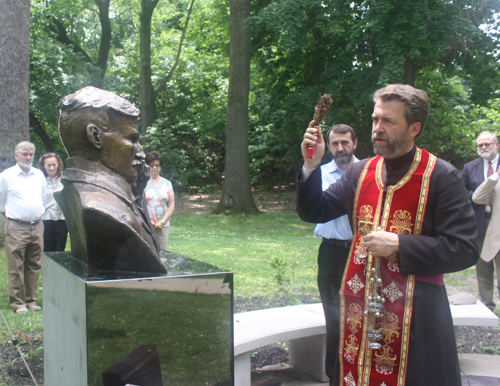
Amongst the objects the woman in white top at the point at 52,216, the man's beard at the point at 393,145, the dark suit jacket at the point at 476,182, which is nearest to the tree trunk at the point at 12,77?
the woman in white top at the point at 52,216

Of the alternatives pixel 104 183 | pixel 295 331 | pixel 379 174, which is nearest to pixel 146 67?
pixel 295 331

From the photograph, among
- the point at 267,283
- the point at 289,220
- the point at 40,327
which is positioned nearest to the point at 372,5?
the point at 289,220

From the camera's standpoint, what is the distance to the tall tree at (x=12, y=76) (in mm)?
9164

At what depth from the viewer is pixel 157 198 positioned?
6270mm

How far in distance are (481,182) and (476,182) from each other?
0.06 m

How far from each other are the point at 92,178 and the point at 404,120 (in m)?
1.70

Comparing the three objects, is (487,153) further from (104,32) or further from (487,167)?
(104,32)

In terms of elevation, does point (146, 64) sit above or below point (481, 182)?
above

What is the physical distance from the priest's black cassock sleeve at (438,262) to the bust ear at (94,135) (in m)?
1.72

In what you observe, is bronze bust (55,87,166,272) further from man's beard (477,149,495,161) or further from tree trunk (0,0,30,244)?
tree trunk (0,0,30,244)

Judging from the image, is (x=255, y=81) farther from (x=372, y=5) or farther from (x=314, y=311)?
(x=314, y=311)

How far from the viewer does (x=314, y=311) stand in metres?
4.72

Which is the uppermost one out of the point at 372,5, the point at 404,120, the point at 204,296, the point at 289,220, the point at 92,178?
the point at 372,5

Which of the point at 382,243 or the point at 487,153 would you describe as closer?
the point at 382,243
